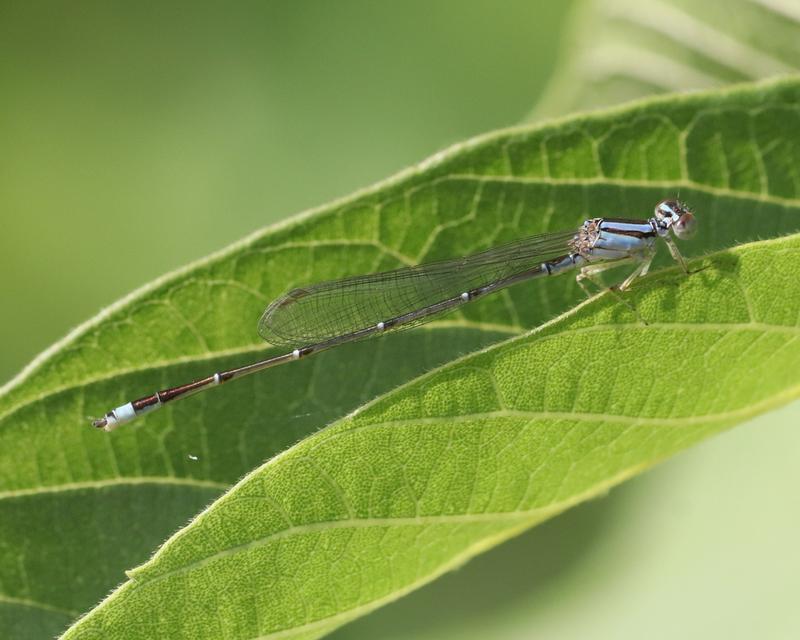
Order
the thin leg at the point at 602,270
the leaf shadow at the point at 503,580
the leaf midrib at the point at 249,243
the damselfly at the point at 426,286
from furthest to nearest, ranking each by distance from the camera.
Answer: the leaf shadow at the point at 503,580, the thin leg at the point at 602,270, the damselfly at the point at 426,286, the leaf midrib at the point at 249,243

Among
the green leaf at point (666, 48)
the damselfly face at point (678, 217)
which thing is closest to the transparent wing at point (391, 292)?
the damselfly face at point (678, 217)

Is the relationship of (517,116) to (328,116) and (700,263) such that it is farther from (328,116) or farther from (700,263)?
(700,263)

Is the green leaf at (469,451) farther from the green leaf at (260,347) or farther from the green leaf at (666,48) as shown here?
the green leaf at (666,48)

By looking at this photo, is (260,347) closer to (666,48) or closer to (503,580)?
(503,580)

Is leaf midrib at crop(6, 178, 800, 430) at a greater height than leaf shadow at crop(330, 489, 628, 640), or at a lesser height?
greater

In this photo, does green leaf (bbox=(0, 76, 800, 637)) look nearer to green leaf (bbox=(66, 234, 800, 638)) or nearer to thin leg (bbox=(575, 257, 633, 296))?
green leaf (bbox=(66, 234, 800, 638))

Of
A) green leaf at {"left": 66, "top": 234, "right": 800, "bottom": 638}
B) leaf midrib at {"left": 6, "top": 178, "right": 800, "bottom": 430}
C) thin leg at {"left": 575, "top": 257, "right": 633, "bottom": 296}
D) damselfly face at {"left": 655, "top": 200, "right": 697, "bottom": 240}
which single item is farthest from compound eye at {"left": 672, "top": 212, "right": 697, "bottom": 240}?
green leaf at {"left": 66, "top": 234, "right": 800, "bottom": 638}
